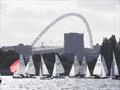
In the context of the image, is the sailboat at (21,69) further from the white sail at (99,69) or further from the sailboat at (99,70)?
the white sail at (99,69)

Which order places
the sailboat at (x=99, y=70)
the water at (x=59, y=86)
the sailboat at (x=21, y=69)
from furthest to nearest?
the sailboat at (x=21, y=69) < the sailboat at (x=99, y=70) < the water at (x=59, y=86)

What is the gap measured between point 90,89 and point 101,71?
54.5 m

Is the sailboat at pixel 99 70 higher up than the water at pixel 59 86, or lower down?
higher up

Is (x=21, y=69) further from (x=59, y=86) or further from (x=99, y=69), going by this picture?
(x=59, y=86)

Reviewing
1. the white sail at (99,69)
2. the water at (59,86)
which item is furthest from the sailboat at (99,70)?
the water at (59,86)

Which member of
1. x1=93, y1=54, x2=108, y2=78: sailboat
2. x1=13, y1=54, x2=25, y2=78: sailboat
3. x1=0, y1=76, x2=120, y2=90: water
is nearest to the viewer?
x1=0, y1=76, x2=120, y2=90: water

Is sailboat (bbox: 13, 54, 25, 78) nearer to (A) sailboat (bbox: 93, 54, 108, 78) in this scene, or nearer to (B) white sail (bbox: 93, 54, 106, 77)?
(A) sailboat (bbox: 93, 54, 108, 78)

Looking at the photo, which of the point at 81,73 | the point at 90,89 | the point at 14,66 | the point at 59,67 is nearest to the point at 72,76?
the point at 81,73

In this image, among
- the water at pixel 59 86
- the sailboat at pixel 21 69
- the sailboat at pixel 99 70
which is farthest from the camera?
the sailboat at pixel 21 69

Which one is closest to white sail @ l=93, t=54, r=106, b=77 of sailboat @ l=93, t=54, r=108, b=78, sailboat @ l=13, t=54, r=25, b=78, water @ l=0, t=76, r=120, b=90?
sailboat @ l=93, t=54, r=108, b=78

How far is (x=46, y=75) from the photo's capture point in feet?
590

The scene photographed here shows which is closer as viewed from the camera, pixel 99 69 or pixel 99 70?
pixel 99 69

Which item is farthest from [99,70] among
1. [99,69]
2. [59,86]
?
[59,86]

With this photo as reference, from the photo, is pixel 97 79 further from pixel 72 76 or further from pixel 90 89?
pixel 90 89
